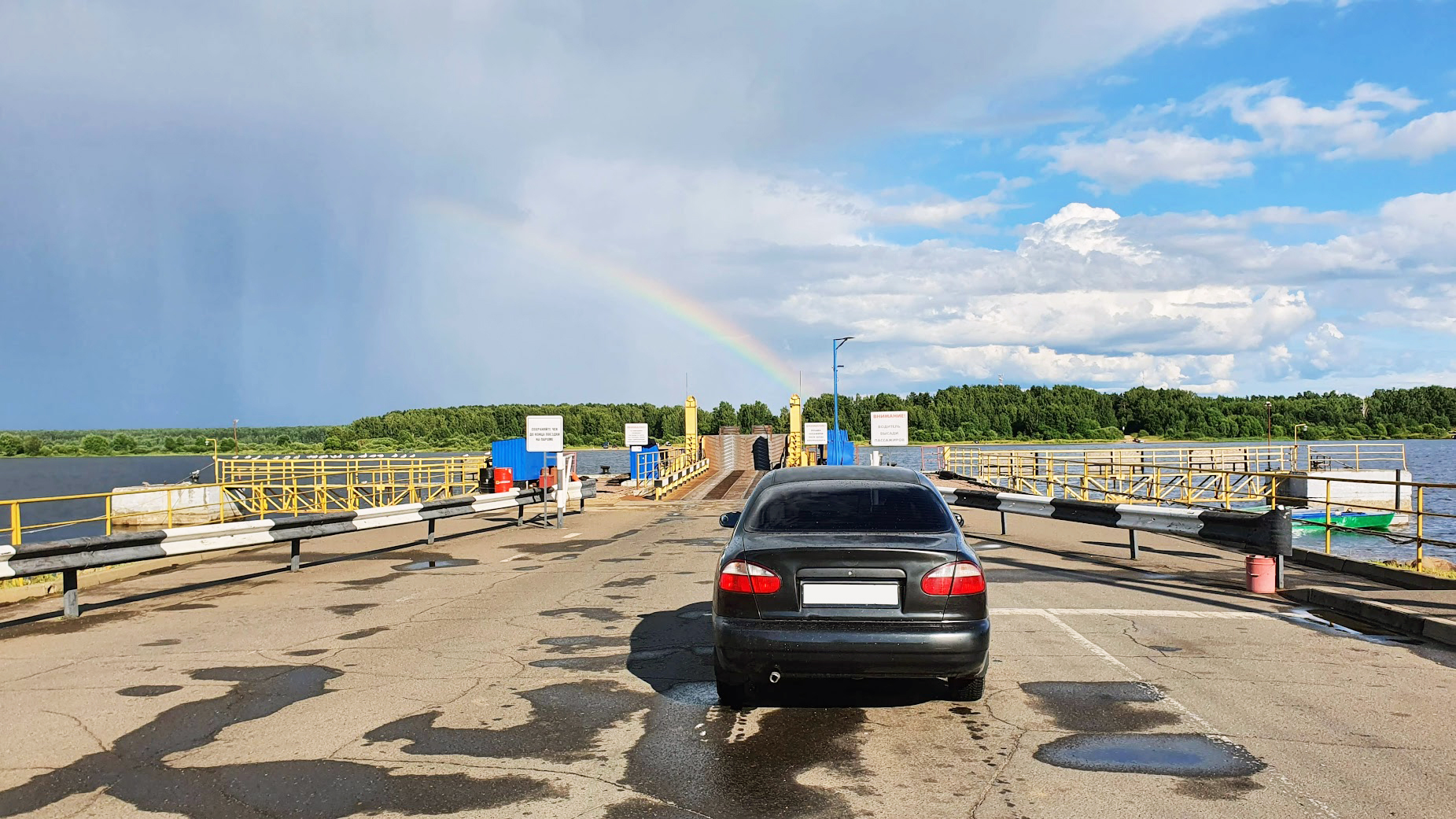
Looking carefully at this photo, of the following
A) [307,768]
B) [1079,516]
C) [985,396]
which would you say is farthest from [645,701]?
[985,396]

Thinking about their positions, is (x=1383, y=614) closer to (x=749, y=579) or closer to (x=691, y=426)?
(x=749, y=579)

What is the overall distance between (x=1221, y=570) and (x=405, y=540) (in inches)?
589

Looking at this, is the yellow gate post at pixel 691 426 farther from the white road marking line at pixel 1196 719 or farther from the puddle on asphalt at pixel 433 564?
the white road marking line at pixel 1196 719

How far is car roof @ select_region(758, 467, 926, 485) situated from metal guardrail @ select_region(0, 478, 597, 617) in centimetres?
759

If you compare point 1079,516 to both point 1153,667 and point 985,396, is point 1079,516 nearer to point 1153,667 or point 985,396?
point 1153,667

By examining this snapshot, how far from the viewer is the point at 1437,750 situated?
5422mm

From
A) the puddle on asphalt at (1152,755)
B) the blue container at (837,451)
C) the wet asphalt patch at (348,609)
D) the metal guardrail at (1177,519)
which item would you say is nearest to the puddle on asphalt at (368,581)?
the wet asphalt patch at (348,609)

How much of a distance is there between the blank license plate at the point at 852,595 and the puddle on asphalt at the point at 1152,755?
1.17 meters

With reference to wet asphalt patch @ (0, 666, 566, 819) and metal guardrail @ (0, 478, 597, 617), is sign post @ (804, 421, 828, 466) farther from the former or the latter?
wet asphalt patch @ (0, 666, 566, 819)

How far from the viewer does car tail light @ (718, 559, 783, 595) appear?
589 centimetres

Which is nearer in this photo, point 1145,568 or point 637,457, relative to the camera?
point 1145,568

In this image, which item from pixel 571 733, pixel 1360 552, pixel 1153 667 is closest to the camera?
pixel 571 733

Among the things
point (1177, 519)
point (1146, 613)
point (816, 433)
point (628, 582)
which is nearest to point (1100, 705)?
point (1146, 613)

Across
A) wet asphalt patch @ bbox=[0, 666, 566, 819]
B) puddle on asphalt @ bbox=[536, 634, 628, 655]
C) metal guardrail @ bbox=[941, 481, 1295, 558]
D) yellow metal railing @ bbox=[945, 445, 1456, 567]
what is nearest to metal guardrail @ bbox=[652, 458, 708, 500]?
yellow metal railing @ bbox=[945, 445, 1456, 567]
